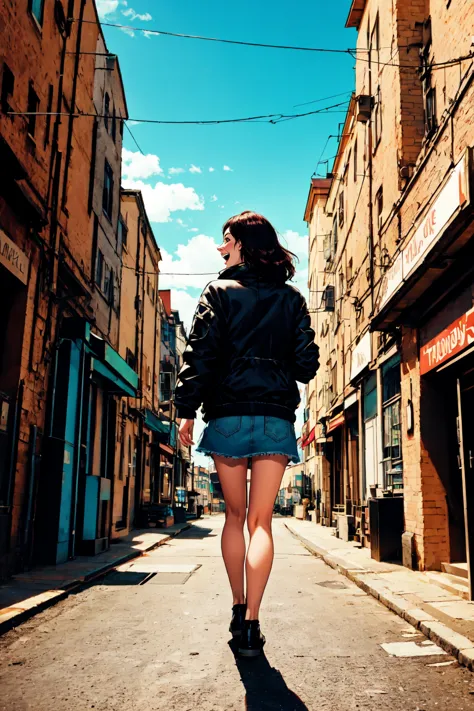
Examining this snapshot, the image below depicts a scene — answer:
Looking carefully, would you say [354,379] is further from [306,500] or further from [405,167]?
[306,500]

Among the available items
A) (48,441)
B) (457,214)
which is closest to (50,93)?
(48,441)

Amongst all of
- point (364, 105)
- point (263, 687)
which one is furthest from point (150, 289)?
point (263, 687)

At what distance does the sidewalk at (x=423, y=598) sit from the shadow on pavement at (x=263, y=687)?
1.23 meters

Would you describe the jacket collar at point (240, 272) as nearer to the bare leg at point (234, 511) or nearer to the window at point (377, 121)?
the bare leg at point (234, 511)

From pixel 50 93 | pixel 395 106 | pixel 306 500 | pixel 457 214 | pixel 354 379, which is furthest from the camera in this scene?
pixel 306 500

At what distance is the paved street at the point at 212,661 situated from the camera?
2.86 m

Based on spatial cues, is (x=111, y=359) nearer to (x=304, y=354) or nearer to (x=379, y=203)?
(x=379, y=203)

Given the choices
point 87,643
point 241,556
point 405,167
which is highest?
point 405,167

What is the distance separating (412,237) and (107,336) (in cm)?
957

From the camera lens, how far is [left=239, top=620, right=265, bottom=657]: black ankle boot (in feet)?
10.6

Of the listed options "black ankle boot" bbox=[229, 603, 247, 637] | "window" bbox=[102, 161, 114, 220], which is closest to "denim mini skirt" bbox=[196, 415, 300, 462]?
"black ankle boot" bbox=[229, 603, 247, 637]

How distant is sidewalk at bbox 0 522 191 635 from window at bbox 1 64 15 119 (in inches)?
234

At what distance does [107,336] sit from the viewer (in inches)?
631

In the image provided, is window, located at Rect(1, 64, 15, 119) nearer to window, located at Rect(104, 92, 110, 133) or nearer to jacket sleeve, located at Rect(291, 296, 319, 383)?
jacket sleeve, located at Rect(291, 296, 319, 383)
